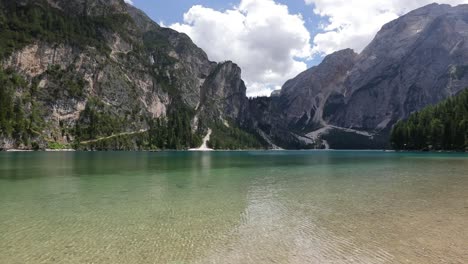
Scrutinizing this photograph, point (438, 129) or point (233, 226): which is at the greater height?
point (438, 129)

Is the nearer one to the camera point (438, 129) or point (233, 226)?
point (233, 226)

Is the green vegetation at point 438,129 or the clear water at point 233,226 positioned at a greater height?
the green vegetation at point 438,129

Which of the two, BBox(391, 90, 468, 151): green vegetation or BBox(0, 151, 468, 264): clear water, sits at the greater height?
BBox(391, 90, 468, 151): green vegetation

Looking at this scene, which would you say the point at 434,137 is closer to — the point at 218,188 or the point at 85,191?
the point at 218,188

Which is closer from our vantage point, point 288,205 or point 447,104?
point 288,205

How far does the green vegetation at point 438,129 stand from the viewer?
147 meters

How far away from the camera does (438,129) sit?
15662 centimetres

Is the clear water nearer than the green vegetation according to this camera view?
Yes

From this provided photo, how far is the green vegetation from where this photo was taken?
483ft

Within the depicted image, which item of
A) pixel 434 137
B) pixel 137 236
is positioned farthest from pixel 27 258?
pixel 434 137

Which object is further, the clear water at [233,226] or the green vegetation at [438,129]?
the green vegetation at [438,129]

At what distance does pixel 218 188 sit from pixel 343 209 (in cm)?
1593

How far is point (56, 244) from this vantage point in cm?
1666

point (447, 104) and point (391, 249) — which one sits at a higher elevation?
point (447, 104)
